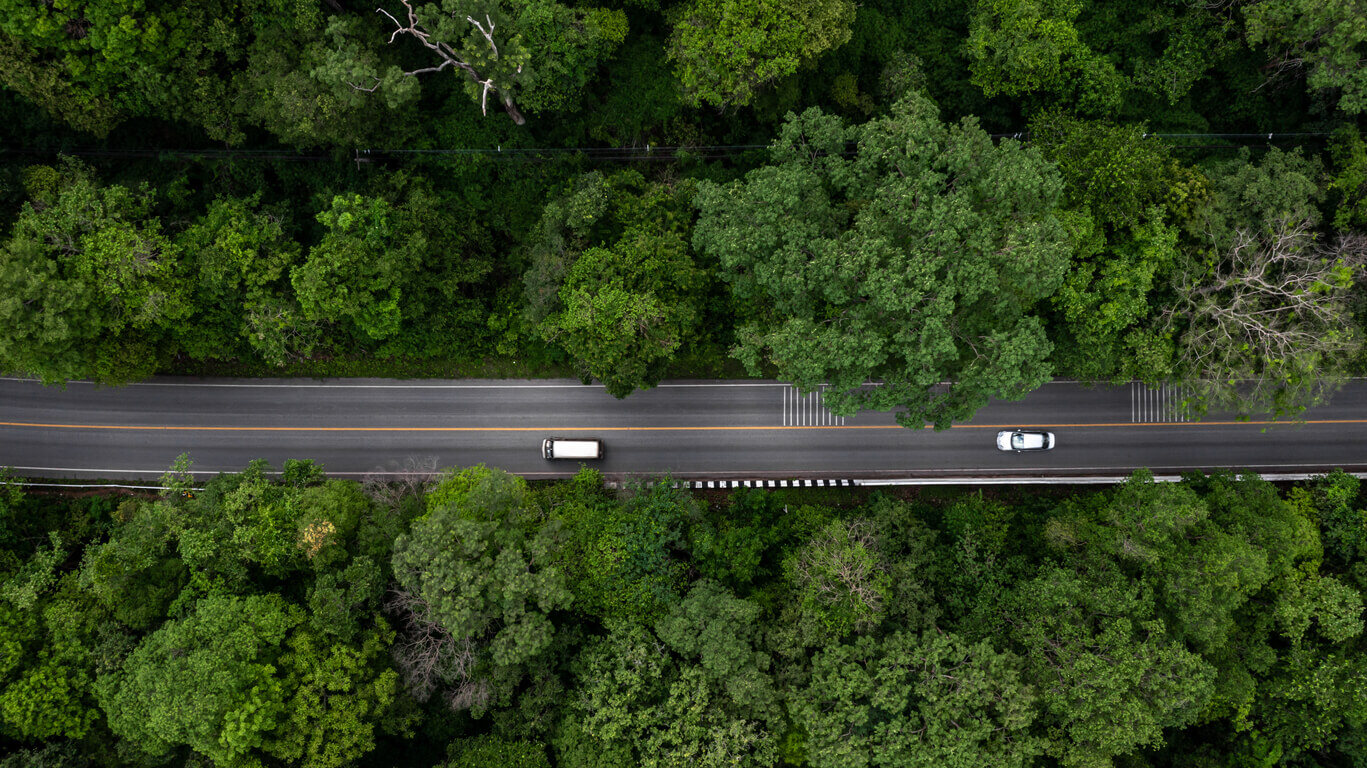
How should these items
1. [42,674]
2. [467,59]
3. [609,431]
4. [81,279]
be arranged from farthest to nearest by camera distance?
[609,431] → [81,279] → [42,674] → [467,59]

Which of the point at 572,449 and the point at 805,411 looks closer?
the point at 572,449

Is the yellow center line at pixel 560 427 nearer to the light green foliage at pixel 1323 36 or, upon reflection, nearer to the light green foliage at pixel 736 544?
the light green foliage at pixel 736 544

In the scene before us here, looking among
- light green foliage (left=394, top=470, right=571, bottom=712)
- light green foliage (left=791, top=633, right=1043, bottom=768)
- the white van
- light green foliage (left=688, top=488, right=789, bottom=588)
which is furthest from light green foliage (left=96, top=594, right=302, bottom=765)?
light green foliage (left=791, top=633, right=1043, bottom=768)

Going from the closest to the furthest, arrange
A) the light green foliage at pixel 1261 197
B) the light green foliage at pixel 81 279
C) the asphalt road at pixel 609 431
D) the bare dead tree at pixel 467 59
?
1. the bare dead tree at pixel 467 59
2. the light green foliage at pixel 81 279
3. the light green foliage at pixel 1261 197
4. the asphalt road at pixel 609 431

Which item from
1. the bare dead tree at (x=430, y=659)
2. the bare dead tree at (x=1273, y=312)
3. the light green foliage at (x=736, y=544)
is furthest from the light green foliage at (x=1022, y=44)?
the bare dead tree at (x=430, y=659)

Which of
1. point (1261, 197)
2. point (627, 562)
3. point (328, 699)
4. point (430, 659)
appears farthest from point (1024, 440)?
point (328, 699)

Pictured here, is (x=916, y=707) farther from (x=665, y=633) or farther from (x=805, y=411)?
(x=805, y=411)

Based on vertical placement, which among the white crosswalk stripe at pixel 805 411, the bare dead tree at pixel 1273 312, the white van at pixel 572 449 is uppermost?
the bare dead tree at pixel 1273 312
